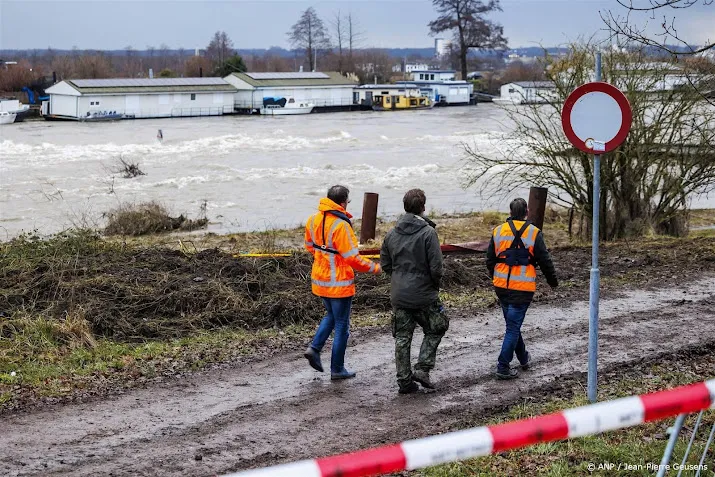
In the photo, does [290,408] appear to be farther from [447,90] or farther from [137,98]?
[447,90]

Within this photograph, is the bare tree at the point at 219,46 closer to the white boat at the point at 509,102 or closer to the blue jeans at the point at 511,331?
the white boat at the point at 509,102

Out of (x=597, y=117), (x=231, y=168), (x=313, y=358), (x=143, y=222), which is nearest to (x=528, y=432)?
(x=597, y=117)

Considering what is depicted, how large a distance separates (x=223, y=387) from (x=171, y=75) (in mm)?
89718

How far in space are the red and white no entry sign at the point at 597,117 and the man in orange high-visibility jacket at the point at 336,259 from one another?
2077 millimetres

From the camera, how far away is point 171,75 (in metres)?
93.8

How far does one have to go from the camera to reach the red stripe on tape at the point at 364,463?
9.34 ft

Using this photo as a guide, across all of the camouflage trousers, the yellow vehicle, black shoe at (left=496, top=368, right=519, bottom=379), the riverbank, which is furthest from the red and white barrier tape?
the yellow vehicle

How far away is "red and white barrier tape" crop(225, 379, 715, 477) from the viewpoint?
2.86m

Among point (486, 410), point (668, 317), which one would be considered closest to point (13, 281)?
point (486, 410)

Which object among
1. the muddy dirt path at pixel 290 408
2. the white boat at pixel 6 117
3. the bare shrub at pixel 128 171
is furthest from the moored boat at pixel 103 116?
the muddy dirt path at pixel 290 408

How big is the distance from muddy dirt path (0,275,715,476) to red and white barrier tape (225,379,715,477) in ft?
10.6

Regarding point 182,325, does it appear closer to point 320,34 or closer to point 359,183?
point 359,183

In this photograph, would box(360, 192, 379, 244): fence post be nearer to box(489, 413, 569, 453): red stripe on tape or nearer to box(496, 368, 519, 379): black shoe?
box(496, 368, 519, 379): black shoe

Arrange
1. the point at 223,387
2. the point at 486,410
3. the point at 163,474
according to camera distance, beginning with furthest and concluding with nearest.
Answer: the point at 223,387, the point at 486,410, the point at 163,474
